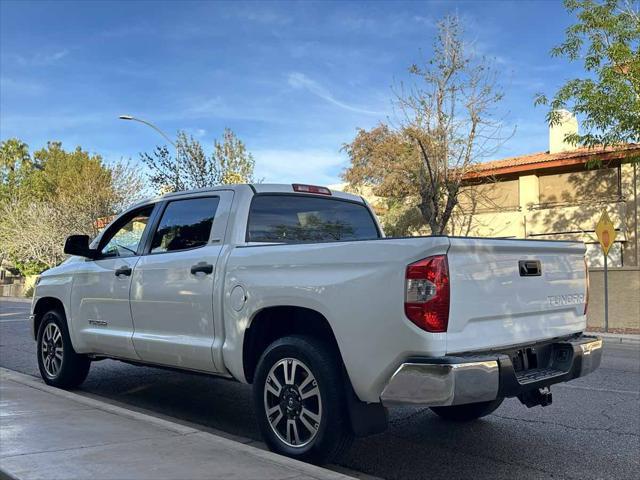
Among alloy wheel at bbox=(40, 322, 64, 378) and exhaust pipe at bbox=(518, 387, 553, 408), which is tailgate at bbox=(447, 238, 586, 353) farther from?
alloy wheel at bbox=(40, 322, 64, 378)

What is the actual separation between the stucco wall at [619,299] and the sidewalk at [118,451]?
1614 centimetres

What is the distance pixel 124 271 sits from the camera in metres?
5.81

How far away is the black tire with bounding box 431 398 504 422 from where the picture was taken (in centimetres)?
542

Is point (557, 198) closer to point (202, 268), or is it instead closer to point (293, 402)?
point (202, 268)

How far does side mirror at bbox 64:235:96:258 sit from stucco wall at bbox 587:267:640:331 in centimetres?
1579

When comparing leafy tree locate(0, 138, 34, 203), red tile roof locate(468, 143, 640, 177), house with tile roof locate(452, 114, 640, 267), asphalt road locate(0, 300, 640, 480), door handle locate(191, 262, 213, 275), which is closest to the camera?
asphalt road locate(0, 300, 640, 480)

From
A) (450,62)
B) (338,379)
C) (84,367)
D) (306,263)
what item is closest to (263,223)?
(306,263)

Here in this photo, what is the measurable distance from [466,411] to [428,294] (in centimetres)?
235

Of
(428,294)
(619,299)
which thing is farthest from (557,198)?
(428,294)

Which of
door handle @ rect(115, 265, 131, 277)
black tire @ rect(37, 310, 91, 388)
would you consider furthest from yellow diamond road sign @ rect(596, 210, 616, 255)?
door handle @ rect(115, 265, 131, 277)

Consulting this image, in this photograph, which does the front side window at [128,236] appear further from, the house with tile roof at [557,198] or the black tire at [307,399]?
the house with tile roof at [557,198]

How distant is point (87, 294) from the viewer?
6.30 metres

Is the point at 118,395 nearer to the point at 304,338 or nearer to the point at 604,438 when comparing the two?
the point at 304,338

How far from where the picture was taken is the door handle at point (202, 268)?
4874 mm
